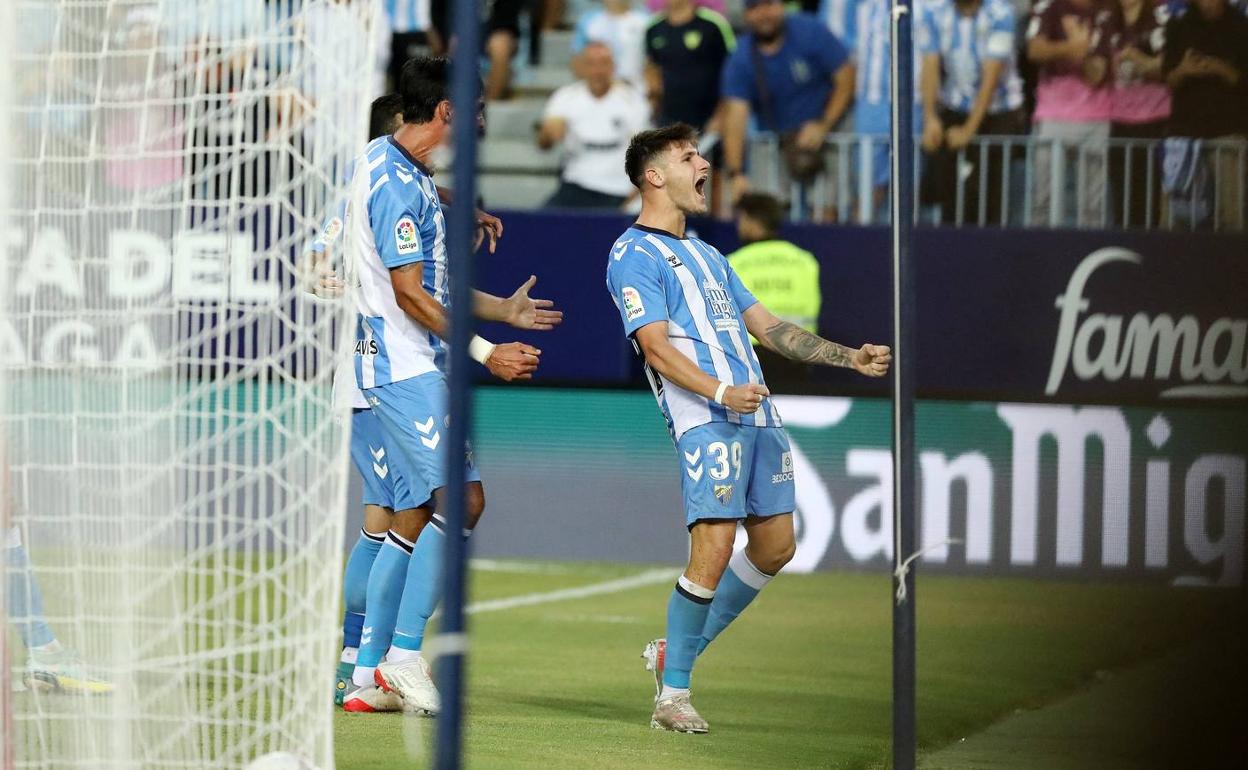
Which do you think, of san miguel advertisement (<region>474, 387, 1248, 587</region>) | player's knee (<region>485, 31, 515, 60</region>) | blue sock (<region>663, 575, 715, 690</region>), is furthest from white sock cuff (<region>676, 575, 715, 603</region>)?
player's knee (<region>485, 31, 515, 60</region>)

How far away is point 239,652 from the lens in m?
4.67

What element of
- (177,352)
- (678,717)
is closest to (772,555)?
(678,717)

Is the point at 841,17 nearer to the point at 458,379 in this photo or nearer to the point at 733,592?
the point at 733,592

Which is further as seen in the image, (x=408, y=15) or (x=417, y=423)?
(x=408, y=15)

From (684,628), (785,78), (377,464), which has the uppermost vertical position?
(785,78)

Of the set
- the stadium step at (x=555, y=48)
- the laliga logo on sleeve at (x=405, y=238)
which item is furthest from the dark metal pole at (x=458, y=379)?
the stadium step at (x=555, y=48)

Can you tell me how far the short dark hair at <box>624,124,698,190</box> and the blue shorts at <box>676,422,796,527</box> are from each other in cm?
90

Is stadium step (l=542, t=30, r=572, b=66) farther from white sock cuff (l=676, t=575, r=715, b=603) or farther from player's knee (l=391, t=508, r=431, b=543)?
white sock cuff (l=676, t=575, r=715, b=603)

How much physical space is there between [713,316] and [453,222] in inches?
113

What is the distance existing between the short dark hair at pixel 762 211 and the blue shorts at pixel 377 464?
15.1ft

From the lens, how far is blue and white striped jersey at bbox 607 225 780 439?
6297 millimetres

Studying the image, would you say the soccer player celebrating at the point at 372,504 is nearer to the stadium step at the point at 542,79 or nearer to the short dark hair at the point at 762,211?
the short dark hair at the point at 762,211

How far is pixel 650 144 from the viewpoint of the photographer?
21.0 feet

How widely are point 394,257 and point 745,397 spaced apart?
126 cm
